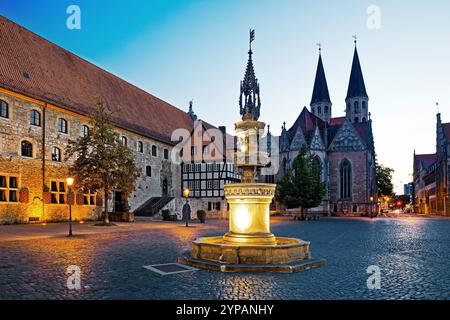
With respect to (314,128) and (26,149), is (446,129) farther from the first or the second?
(26,149)

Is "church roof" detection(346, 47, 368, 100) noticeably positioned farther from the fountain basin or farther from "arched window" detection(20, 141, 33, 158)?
the fountain basin

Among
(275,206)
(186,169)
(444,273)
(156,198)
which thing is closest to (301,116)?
(275,206)

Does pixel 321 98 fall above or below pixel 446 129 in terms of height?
above

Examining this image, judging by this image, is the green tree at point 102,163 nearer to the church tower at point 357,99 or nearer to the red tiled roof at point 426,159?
the church tower at point 357,99

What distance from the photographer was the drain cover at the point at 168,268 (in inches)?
327

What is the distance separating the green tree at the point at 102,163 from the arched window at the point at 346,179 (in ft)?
141

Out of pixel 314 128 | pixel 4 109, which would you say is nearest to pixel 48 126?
pixel 4 109

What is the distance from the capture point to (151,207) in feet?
115

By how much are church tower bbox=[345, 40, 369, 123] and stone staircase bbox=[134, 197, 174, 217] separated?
51.2 meters

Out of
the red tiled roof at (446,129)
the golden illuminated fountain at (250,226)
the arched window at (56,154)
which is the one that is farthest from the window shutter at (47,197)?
the red tiled roof at (446,129)

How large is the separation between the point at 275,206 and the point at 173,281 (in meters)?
52.1

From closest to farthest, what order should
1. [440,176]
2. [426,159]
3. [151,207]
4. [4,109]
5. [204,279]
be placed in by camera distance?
[204,279], [4,109], [151,207], [440,176], [426,159]

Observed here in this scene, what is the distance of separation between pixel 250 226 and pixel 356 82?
245 ft
